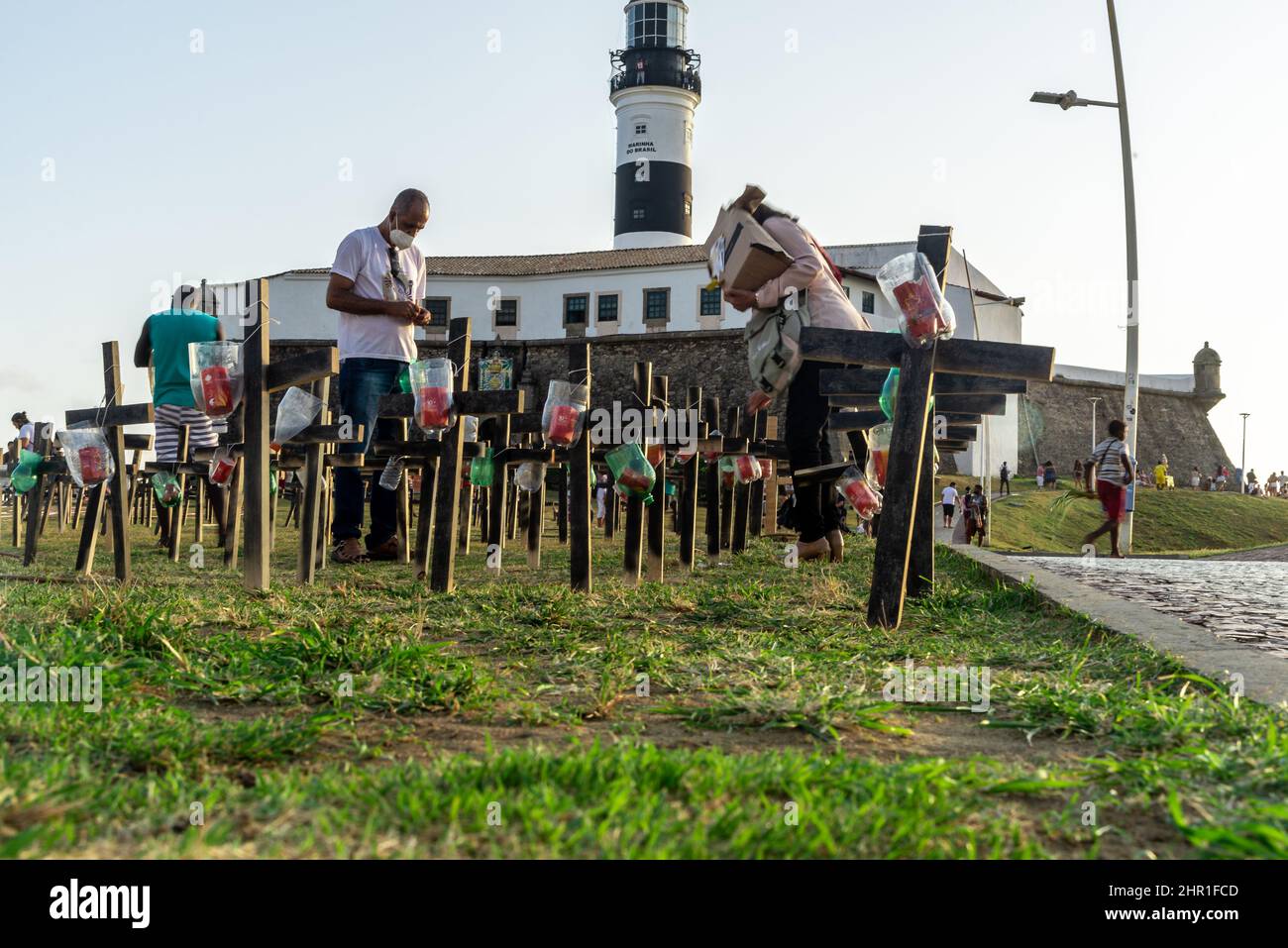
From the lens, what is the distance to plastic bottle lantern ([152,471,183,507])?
7754 millimetres

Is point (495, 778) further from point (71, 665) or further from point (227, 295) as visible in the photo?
point (227, 295)

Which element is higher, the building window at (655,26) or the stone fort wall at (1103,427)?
the building window at (655,26)

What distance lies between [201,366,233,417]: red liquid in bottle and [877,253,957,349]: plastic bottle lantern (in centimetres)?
294

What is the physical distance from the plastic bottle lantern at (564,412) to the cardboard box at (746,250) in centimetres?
148

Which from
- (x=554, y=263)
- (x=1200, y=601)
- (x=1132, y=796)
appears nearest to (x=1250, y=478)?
(x=554, y=263)

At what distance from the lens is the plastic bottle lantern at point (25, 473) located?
7.53 m

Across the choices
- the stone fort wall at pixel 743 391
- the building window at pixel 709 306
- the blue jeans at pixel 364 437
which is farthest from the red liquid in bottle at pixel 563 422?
the building window at pixel 709 306

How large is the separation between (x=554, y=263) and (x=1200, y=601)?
4695 cm

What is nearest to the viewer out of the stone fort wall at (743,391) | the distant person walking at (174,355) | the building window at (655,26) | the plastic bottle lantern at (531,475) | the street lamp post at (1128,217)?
the plastic bottle lantern at (531,475)

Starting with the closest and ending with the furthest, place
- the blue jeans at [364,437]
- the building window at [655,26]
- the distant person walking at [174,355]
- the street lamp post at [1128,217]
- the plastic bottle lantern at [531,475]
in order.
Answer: the blue jeans at [364,437], the plastic bottle lantern at [531,475], the distant person walking at [174,355], the street lamp post at [1128,217], the building window at [655,26]

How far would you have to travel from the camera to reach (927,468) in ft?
16.4

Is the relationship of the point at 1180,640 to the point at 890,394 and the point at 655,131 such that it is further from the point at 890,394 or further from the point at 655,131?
the point at 655,131

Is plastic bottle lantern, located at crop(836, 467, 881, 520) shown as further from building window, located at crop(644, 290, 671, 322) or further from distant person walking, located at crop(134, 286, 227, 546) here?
building window, located at crop(644, 290, 671, 322)

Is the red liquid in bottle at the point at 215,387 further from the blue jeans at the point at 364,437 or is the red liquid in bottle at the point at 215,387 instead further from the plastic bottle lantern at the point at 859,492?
the plastic bottle lantern at the point at 859,492
